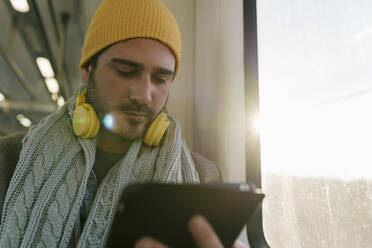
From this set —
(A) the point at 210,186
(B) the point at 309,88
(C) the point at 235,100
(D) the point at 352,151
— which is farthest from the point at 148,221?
(C) the point at 235,100

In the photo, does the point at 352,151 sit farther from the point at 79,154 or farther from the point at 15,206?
the point at 15,206

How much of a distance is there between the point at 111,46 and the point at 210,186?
0.77 metres

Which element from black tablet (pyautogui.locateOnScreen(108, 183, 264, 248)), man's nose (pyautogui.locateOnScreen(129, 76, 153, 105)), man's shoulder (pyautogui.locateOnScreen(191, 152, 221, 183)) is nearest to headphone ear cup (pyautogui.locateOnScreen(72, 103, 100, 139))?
man's nose (pyautogui.locateOnScreen(129, 76, 153, 105))

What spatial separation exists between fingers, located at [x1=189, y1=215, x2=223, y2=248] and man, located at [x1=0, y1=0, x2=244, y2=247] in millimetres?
420

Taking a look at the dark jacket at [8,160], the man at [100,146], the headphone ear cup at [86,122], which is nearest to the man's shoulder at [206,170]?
the dark jacket at [8,160]

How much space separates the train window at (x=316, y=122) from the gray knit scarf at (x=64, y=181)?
380mm

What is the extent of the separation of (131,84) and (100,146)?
0.30 metres

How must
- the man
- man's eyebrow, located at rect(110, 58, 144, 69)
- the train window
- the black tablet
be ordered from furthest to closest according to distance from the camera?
man's eyebrow, located at rect(110, 58, 144, 69) < the man < the train window < the black tablet

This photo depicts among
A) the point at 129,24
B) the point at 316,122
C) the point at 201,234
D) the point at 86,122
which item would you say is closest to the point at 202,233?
the point at 201,234

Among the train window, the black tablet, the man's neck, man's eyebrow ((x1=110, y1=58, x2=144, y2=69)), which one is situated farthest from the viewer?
the man's neck

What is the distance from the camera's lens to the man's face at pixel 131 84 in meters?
0.92

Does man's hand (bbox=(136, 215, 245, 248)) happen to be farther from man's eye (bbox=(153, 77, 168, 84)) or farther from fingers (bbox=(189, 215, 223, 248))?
man's eye (bbox=(153, 77, 168, 84))

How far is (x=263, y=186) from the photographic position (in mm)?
1046

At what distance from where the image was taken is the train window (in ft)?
2.18
